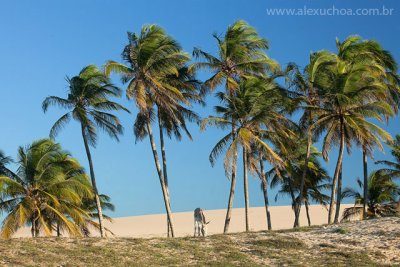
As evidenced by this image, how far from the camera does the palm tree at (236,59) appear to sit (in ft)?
135

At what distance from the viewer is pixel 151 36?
39469 millimetres

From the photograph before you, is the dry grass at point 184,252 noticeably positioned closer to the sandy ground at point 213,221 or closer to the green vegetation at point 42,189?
the green vegetation at point 42,189

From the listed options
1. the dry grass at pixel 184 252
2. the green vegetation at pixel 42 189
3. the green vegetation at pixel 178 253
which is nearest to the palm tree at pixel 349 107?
the dry grass at pixel 184 252

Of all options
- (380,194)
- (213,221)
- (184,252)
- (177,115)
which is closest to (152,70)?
(177,115)

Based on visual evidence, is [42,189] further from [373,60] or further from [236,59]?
[373,60]

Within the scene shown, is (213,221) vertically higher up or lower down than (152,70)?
lower down

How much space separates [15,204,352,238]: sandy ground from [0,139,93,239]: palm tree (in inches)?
2015

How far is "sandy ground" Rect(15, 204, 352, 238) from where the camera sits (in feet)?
307

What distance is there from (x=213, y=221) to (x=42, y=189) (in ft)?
243

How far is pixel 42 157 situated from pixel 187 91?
37.3 ft

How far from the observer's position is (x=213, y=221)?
109062mm

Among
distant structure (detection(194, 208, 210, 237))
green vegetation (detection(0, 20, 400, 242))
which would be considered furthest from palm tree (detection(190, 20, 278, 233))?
distant structure (detection(194, 208, 210, 237))

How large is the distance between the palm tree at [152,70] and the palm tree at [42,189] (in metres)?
5.99

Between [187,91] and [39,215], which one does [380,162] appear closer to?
[187,91]
